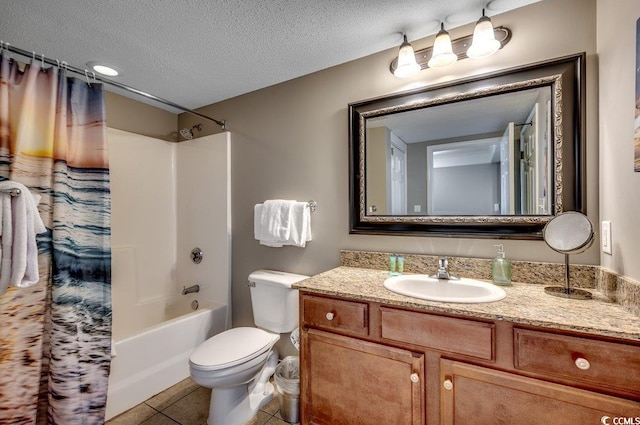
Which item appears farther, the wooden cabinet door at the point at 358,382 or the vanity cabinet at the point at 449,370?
the wooden cabinet door at the point at 358,382

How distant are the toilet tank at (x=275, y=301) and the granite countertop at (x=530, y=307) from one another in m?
0.46

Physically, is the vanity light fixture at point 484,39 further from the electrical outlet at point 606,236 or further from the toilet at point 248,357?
the toilet at point 248,357

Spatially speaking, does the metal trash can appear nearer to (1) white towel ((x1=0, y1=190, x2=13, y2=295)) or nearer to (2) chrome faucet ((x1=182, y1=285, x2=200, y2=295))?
(2) chrome faucet ((x1=182, y1=285, x2=200, y2=295))

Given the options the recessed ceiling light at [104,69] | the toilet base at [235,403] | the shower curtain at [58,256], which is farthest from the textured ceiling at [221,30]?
the toilet base at [235,403]

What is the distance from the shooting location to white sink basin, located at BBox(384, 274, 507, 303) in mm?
1251

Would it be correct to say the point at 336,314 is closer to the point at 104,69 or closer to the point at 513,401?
the point at 513,401

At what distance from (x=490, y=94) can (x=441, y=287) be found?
99cm

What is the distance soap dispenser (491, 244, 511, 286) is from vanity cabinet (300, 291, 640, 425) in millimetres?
395

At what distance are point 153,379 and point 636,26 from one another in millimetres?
2849

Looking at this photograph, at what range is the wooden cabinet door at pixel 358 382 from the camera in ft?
3.70

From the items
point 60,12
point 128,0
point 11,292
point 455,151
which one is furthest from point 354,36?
point 11,292

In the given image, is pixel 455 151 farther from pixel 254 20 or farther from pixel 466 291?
pixel 254 20

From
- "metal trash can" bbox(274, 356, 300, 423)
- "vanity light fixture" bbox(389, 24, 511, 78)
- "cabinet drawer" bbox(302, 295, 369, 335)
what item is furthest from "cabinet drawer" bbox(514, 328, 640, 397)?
"vanity light fixture" bbox(389, 24, 511, 78)

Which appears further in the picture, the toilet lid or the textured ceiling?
the toilet lid
